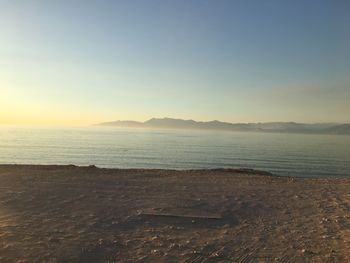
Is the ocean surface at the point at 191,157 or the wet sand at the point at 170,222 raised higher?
the wet sand at the point at 170,222

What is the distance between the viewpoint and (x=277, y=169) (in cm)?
4119

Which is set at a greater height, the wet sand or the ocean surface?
the wet sand

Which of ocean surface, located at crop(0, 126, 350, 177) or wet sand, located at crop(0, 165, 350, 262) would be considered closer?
wet sand, located at crop(0, 165, 350, 262)

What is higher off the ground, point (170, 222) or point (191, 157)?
point (170, 222)

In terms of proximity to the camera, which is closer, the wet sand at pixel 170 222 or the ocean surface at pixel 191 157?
the wet sand at pixel 170 222

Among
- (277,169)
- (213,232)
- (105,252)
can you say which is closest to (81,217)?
(105,252)

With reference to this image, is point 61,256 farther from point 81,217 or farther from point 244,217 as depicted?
point 244,217

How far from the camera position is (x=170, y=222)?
423 inches

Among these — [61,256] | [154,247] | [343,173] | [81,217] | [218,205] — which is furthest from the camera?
[343,173]

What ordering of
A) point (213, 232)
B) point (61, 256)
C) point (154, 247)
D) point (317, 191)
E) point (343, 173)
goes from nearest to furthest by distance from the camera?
point (61, 256) < point (154, 247) < point (213, 232) < point (317, 191) < point (343, 173)

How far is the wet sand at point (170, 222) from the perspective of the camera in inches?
330

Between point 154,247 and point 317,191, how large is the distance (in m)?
9.10

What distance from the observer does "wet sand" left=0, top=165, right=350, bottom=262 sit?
838cm

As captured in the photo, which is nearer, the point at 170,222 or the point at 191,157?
the point at 170,222
